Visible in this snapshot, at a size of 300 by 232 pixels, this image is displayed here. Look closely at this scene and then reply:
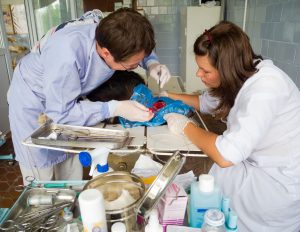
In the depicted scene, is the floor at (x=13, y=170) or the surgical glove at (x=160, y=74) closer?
the surgical glove at (x=160, y=74)

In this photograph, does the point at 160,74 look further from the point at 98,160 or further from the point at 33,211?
the point at 33,211

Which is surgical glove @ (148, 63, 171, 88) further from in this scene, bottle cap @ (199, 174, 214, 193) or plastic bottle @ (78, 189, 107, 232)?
plastic bottle @ (78, 189, 107, 232)

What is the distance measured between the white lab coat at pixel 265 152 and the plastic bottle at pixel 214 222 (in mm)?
292

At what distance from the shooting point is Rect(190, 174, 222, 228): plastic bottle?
767 mm

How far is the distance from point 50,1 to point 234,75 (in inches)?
164

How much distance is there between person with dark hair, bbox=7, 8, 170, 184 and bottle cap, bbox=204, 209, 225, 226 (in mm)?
611

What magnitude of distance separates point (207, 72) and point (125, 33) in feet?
1.30

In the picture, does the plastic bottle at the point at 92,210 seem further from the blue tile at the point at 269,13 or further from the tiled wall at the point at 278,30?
the blue tile at the point at 269,13

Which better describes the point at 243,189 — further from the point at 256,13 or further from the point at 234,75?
the point at 256,13

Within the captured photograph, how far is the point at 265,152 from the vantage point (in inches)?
43.4

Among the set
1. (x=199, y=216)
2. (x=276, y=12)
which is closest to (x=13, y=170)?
(x=199, y=216)

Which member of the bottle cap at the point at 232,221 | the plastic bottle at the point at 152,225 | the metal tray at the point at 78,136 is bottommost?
the bottle cap at the point at 232,221

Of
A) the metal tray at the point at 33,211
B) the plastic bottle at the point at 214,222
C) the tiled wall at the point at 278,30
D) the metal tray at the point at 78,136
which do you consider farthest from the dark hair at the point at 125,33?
the tiled wall at the point at 278,30

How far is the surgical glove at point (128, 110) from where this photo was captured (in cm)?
121
